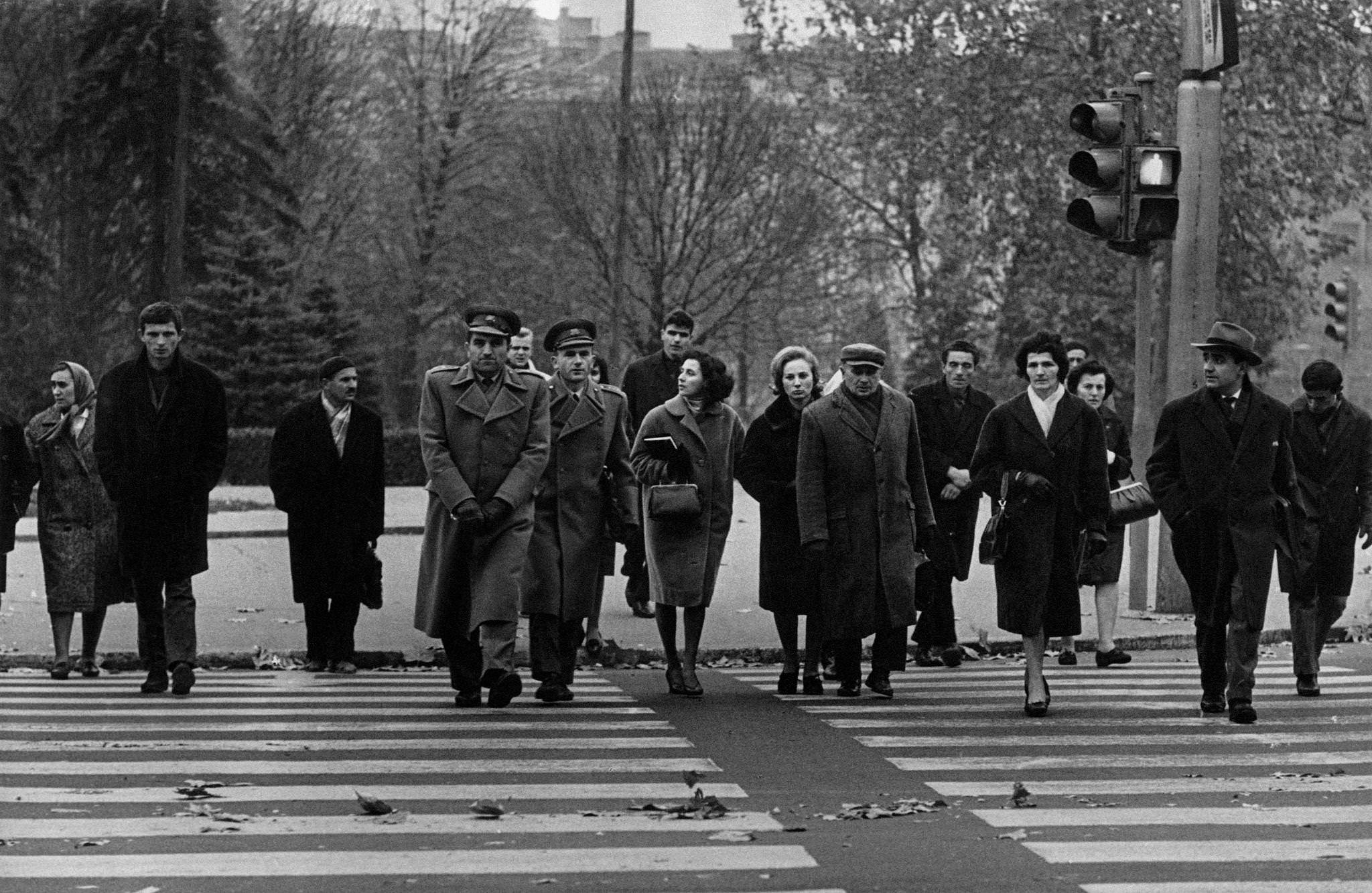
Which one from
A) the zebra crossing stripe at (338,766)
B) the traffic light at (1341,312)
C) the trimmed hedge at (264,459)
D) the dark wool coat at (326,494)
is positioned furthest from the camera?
the trimmed hedge at (264,459)

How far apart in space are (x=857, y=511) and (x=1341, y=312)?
1215 cm

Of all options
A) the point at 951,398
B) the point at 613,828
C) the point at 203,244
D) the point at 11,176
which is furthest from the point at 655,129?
the point at 613,828

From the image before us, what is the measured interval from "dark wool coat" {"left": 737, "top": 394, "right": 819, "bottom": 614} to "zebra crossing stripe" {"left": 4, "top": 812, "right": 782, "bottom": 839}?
434 centimetres

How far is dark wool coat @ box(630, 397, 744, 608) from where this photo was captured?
12.5 metres

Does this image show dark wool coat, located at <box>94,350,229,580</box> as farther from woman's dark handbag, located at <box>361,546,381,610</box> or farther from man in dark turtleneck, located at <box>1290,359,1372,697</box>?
man in dark turtleneck, located at <box>1290,359,1372,697</box>

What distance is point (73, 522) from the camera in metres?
13.8

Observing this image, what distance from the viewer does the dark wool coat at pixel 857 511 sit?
12172 mm

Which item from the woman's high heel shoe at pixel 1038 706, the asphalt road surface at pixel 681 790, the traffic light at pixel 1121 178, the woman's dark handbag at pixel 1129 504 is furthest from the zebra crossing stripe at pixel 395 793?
the traffic light at pixel 1121 178

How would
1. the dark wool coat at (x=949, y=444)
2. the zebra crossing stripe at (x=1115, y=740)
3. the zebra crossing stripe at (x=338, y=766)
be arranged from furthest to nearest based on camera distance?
the dark wool coat at (x=949, y=444), the zebra crossing stripe at (x=1115, y=740), the zebra crossing stripe at (x=338, y=766)

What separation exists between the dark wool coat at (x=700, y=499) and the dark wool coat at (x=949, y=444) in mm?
1697

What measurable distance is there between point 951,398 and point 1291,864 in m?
7.04

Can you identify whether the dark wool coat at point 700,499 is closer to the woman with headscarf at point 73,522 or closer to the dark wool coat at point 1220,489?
the dark wool coat at point 1220,489

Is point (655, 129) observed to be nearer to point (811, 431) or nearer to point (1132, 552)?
point (1132, 552)

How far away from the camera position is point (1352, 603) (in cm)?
1933
